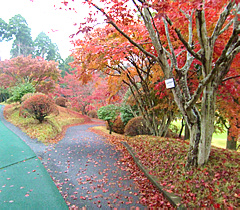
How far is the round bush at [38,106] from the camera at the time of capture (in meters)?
7.84

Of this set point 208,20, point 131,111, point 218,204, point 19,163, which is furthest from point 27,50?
point 218,204

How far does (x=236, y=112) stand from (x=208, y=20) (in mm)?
2720

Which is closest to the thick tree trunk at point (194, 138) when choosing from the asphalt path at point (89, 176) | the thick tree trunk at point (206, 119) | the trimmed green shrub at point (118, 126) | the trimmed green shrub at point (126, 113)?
the thick tree trunk at point (206, 119)

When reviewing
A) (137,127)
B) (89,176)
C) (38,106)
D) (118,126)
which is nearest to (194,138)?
(89,176)

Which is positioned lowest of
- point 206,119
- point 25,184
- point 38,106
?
point 25,184

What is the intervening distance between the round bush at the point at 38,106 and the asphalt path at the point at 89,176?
2188 mm

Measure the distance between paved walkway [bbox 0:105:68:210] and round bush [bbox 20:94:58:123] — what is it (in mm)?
3282

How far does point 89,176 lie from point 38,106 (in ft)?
18.2

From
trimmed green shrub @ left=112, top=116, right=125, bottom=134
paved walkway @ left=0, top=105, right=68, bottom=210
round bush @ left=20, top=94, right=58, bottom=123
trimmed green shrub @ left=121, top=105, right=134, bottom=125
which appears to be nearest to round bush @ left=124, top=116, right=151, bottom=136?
trimmed green shrub @ left=121, top=105, right=134, bottom=125

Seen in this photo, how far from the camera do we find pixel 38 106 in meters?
8.04

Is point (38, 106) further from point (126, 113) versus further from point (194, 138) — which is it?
point (194, 138)

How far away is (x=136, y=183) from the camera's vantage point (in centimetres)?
350

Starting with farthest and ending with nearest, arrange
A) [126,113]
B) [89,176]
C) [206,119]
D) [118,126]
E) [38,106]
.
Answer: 1. [118,126]
2. [126,113]
3. [38,106]
4. [89,176]
5. [206,119]

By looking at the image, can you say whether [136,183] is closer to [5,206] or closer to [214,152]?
[214,152]
